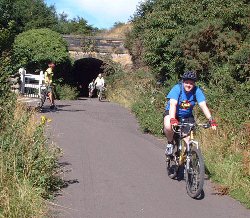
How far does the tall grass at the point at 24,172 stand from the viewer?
18.1 ft

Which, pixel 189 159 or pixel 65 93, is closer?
pixel 189 159

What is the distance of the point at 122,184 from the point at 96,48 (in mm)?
25066

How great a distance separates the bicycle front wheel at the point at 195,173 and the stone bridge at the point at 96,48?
79.1 feet

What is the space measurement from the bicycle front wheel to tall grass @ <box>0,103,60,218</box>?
204 centimetres

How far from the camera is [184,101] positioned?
7.86 metres

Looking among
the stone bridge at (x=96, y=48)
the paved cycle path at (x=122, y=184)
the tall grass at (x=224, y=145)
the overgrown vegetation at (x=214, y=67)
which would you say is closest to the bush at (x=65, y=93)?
the stone bridge at (x=96, y=48)

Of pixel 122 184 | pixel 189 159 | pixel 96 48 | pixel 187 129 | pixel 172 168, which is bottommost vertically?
A: pixel 122 184

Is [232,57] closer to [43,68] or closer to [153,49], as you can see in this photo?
[153,49]

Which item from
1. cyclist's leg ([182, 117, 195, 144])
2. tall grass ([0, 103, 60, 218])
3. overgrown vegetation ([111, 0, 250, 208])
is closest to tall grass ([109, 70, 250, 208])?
overgrown vegetation ([111, 0, 250, 208])

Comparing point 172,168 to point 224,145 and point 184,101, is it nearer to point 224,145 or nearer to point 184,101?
point 184,101

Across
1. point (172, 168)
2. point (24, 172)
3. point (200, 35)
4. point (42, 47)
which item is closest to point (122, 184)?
point (172, 168)

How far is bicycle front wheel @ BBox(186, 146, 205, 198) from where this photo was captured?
6.98 m

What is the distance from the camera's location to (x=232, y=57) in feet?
43.1

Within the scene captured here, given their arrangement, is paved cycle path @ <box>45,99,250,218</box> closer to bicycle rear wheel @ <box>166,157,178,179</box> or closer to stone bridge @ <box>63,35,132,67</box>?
bicycle rear wheel @ <box>166,157,178,179</box>
